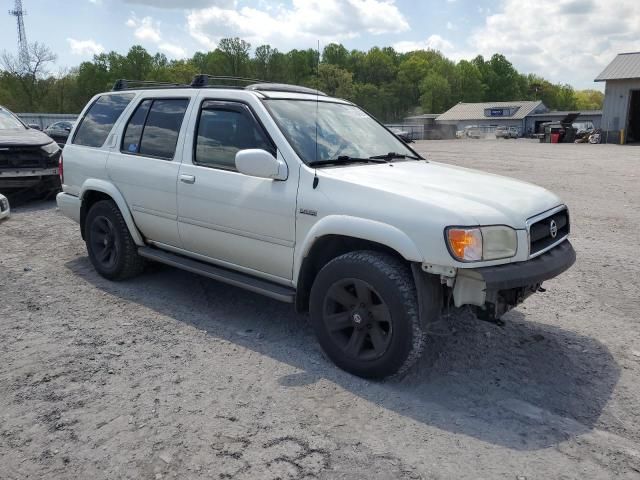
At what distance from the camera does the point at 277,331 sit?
446cm

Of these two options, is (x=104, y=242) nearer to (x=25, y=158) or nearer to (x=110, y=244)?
(x=110, y=244)

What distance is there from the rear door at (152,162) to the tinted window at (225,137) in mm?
276

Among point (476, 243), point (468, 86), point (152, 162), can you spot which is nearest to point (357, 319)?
point (476, 243)

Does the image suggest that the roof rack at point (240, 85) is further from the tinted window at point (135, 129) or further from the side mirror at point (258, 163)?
the side mirror at point (258, 163)

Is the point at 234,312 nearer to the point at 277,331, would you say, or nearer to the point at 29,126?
the point at 277,331

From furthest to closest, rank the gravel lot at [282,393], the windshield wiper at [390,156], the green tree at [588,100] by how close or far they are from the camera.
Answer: the green tree at [588,100], the windshield wiper at [390,156], the gravel lot at [282,393]

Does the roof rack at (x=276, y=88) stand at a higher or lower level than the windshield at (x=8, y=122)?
higher

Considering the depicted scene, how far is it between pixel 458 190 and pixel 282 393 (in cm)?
178

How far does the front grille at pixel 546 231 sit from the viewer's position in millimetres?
3494

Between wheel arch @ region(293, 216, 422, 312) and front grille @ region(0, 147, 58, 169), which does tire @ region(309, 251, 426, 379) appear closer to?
wheel arch @ region(293, 216, 422, 312)

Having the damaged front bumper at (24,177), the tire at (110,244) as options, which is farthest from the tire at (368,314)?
the damaged front bumper at (24,177)

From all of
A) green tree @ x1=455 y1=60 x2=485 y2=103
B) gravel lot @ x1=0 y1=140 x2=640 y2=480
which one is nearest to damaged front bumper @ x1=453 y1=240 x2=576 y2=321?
gravel lot @ x1=0 y1=140 x2=640 y2=480

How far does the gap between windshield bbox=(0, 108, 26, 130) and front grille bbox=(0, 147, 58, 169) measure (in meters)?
1.27

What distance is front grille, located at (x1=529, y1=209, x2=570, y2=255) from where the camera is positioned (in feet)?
11.5
